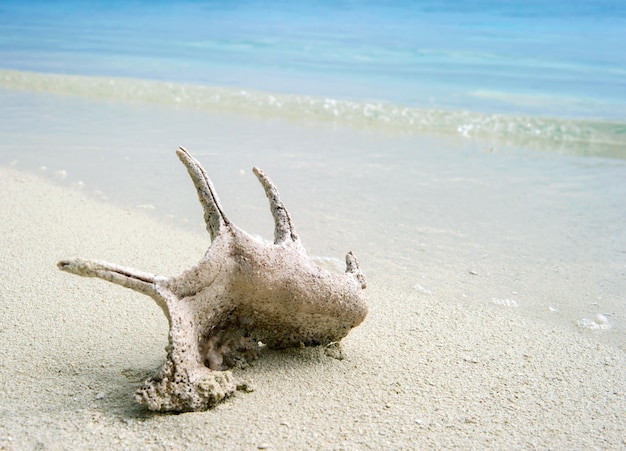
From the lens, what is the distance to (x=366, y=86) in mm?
11656

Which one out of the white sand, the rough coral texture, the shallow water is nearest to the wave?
the shallow water

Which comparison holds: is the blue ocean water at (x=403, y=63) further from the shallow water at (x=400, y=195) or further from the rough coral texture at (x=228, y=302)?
the rough coral texture at (x=228, y=302)

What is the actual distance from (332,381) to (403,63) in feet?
49.3

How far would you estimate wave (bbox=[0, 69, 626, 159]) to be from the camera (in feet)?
24.7

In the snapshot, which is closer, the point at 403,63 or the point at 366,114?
the point at 366,114

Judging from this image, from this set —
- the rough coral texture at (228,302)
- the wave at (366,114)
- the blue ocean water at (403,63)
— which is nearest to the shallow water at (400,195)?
the wave at (366,114)

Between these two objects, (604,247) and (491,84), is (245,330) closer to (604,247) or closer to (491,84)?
(604,247)

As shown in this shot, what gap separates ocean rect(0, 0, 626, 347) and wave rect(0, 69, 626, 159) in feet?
0.14

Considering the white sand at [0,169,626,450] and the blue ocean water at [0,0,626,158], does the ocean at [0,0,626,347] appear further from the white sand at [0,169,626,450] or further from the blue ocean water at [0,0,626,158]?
the white sand at [0,169,626,450]

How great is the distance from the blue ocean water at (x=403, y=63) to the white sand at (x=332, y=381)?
5.06 meters

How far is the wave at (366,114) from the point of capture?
7539mm

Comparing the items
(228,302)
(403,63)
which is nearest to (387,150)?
(228,302)

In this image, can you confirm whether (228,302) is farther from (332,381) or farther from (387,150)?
(387,150)

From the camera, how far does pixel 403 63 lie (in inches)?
642
